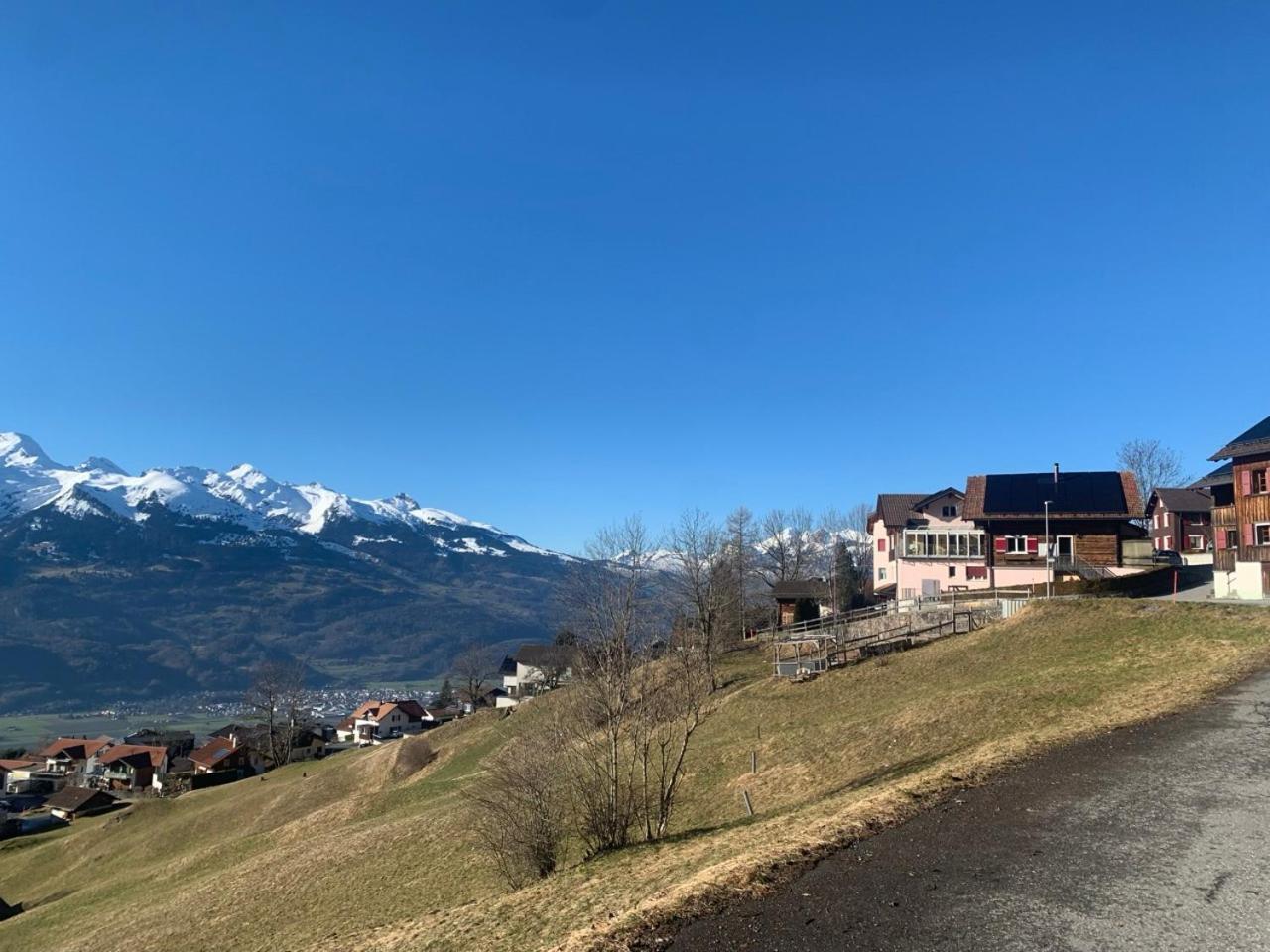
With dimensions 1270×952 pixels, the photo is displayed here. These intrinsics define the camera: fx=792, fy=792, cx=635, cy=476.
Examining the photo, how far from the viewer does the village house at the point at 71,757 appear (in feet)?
398

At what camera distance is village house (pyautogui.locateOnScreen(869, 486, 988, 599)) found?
62.4 metres

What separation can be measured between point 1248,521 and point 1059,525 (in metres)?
17.4

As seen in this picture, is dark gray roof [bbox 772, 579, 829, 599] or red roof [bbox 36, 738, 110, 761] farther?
red roof [bbox 36, 738, 110, 761]

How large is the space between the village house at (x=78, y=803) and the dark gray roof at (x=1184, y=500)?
114 m

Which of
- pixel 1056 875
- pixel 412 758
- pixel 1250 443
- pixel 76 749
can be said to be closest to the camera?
pixel 1056 875

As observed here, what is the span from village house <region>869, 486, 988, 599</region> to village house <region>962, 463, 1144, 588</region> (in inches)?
65.1

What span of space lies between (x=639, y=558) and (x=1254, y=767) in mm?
44721

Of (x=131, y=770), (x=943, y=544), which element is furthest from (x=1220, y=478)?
(x=131, y=770)

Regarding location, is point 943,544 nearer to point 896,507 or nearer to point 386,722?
point 896,507

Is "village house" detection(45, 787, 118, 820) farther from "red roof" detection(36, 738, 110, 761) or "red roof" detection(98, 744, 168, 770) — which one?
"red roof" detection(36, 738, 110, 761)

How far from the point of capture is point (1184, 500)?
252 feet

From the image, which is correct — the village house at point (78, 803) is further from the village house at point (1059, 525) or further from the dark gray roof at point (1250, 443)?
the dark gray roof at point (1250, 443)

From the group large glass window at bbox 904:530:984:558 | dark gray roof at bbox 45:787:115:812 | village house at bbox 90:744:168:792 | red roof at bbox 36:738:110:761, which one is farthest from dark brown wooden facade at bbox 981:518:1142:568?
red roof at bbox 36:738:110:761

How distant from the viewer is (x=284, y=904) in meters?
25.9
